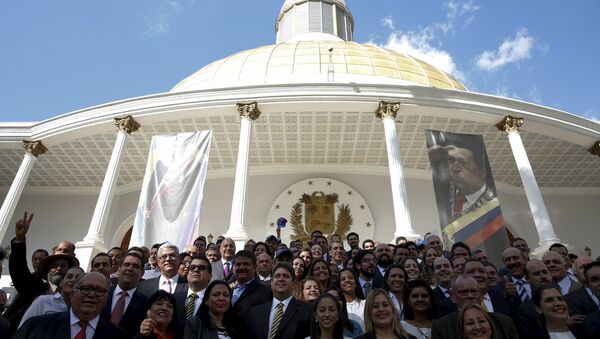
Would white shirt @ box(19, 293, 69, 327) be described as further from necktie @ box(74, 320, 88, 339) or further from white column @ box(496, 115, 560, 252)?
white column @ box(496, 115, 560, 252)

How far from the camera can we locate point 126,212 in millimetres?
18766

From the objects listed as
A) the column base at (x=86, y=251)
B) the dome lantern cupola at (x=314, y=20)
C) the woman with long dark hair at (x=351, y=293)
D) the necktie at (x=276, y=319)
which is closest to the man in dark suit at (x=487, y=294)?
the woman with long dark hair at (x=351, y=293)

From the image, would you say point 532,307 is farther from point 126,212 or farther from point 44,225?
point 44,225

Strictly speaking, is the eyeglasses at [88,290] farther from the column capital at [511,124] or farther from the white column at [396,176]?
the column capital at [511,124]

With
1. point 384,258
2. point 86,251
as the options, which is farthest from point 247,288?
point 86,251

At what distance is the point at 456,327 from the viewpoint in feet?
11.1

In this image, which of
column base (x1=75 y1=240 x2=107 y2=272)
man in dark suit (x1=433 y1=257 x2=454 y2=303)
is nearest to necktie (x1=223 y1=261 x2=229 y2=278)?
man in dark suit (x1=433 y1=257 x2=454 y2=303)

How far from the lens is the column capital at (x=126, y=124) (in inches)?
540

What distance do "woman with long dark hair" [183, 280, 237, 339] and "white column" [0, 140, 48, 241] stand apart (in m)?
12.2

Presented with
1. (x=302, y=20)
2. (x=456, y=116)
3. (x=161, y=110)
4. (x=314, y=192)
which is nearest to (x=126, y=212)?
(x=161, y=110)

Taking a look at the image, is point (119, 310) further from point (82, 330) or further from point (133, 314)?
point (82, 330)

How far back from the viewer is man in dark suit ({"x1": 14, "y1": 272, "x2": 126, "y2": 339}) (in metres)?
3.04

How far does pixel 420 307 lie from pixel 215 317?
1.80 m

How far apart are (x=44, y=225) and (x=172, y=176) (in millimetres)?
10927
